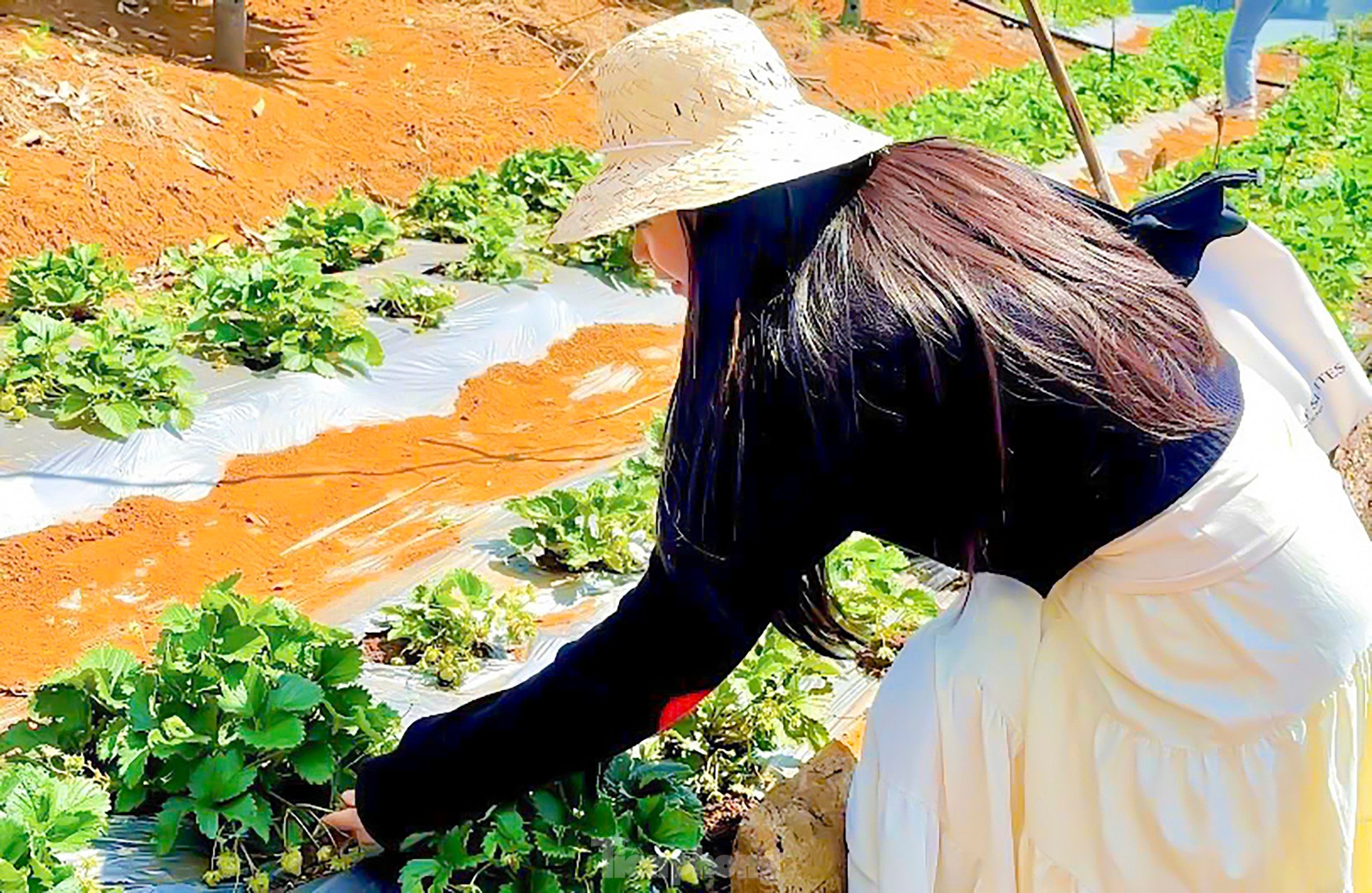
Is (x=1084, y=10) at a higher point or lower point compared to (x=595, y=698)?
lower

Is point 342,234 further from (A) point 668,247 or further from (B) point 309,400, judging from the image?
(A) point 668,247

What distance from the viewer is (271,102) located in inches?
290

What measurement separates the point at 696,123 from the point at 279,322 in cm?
325

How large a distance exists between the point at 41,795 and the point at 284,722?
337 mm

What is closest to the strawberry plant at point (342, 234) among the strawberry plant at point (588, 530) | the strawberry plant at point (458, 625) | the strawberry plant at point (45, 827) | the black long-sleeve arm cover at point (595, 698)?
the strawberry plant at point (588, 530)

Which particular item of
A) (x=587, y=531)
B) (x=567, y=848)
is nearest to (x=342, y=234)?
(x=587, y=531)

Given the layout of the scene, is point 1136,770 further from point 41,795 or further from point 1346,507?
point 41,795

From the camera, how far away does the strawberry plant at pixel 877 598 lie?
279 cm

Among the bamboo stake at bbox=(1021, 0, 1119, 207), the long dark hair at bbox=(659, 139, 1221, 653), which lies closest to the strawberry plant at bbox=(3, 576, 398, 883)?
the long dark hair at bbox=(659, 139, 1221, 653)

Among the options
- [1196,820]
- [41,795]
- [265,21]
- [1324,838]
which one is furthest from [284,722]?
[265,21]

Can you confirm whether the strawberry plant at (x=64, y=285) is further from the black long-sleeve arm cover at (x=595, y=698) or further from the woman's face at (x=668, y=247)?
the woman's face at (x=668, y=247)

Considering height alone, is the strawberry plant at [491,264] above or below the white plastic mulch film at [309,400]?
above

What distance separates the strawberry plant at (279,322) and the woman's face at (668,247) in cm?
305

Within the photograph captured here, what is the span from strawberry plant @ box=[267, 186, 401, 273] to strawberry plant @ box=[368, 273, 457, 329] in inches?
18.9
